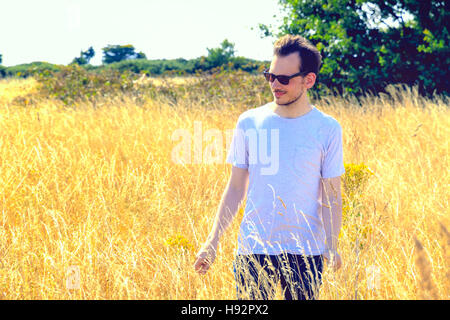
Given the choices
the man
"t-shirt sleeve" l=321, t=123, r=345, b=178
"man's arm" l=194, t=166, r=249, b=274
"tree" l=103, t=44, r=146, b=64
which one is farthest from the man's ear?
"tree" l=103, t=44, r=146, b=64

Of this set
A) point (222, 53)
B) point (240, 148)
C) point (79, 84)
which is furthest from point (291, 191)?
point (222, 53)

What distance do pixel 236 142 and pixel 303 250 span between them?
0.59 m

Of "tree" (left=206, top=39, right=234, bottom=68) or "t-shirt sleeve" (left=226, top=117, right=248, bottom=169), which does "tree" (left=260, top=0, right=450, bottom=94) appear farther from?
"tree" (left=206, top=39, right=234, bottom=68)

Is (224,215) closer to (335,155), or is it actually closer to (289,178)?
(289,178)

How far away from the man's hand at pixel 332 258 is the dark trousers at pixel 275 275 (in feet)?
0.11

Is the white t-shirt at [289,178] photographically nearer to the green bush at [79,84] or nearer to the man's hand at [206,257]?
the man's hand at [206,257]

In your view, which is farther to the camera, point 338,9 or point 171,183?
point 338,9

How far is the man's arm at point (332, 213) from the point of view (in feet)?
6.10

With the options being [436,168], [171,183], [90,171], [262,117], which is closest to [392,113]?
[436,168]

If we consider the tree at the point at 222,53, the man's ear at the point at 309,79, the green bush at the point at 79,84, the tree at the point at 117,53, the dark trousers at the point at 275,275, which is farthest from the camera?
the tree at the point at 117,53

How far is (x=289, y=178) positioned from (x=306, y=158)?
117mm

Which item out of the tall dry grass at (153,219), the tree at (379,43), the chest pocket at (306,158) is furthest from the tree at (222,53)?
the chest pocket at (306,158)
